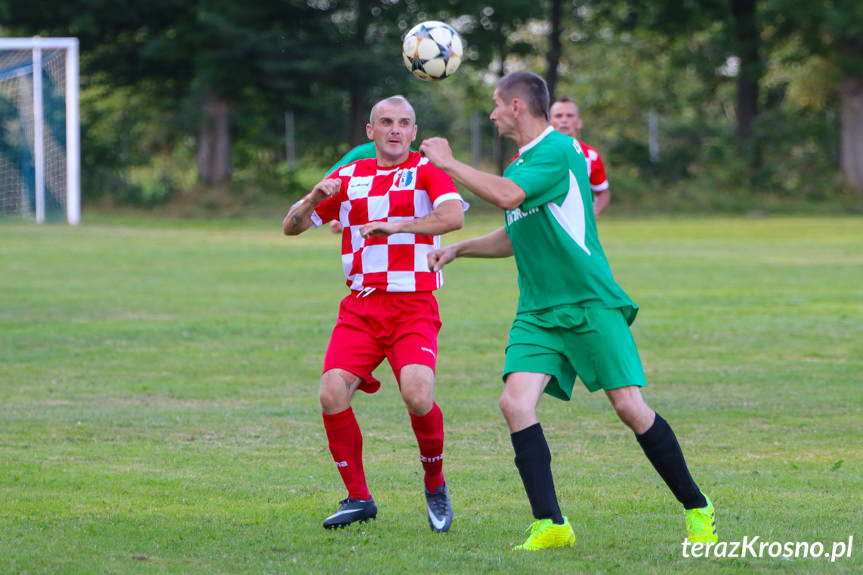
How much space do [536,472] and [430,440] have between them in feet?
2.50

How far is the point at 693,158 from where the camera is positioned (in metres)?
44.5

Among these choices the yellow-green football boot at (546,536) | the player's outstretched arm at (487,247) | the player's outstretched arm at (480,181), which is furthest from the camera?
the player's outstretched arm at (487,247)

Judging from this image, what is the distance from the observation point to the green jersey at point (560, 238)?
534 cm

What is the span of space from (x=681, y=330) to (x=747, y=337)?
792 mm

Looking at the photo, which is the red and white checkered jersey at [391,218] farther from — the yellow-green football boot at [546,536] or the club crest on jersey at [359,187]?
the yellow-green football boot at [546,536]

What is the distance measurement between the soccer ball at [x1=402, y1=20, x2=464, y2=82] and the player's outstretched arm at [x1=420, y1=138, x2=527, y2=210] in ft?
5.59

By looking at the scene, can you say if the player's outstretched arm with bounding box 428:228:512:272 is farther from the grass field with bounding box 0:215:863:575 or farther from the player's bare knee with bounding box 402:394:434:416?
the grass field with bounding box 0:215:863:575

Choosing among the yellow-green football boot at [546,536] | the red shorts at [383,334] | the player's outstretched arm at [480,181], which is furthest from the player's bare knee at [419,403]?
the player's outstretched arm at [480,181]

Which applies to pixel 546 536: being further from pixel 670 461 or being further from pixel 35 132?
pixel 35 132

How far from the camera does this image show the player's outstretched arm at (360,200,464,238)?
5496mm

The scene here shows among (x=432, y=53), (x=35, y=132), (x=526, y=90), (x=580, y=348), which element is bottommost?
(x=580, y=348)

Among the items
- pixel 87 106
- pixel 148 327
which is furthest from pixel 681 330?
pixel 87 106

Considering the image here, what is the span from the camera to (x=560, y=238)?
17.6 feet

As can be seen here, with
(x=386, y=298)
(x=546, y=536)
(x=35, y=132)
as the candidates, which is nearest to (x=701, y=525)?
(x=546, y=536)
